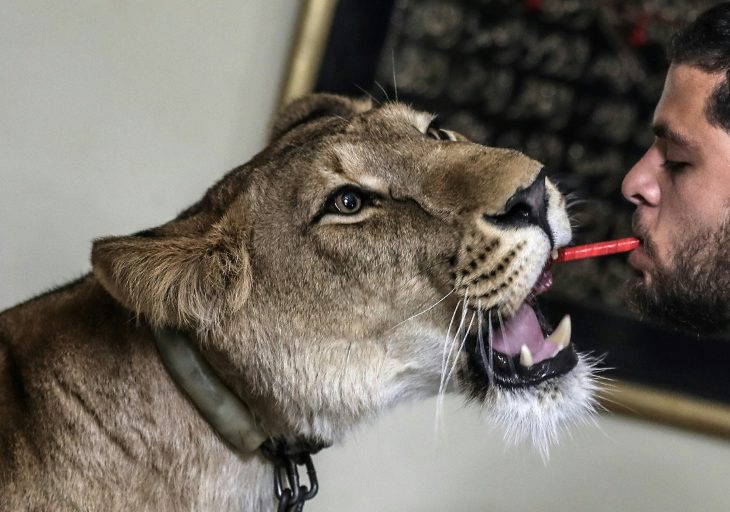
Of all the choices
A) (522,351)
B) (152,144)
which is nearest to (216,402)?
(522,351)

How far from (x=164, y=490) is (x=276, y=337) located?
0.29 meters

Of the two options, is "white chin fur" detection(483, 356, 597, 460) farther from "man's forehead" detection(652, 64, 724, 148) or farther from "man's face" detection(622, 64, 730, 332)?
"man's forehead" detection(652, 64, 724, 148)

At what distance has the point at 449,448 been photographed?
210cm

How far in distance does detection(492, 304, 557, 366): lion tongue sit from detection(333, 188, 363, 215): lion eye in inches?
11.1

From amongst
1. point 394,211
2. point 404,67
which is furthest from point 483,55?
point 394,211

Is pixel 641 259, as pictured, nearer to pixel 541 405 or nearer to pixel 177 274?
pixel 541 405

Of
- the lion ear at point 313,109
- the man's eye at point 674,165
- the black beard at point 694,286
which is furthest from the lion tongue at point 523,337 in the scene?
the lion ear at point 313,109

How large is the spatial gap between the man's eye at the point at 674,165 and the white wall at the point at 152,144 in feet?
3.03

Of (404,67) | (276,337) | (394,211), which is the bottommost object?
(276,337)

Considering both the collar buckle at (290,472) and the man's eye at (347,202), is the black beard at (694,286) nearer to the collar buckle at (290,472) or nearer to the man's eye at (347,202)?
the man's eye at (347,202)

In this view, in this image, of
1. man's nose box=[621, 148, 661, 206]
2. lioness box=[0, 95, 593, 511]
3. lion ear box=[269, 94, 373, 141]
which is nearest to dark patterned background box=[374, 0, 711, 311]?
lion ear box=[269, 94, 373, 141]

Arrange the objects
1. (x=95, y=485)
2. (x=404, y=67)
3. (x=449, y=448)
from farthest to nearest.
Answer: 1. (x=449, y=448)
2. (x=404, y=67)
3. (x=95, y=485)

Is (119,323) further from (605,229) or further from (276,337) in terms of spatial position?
(605,229)

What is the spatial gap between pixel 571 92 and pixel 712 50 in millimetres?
747
